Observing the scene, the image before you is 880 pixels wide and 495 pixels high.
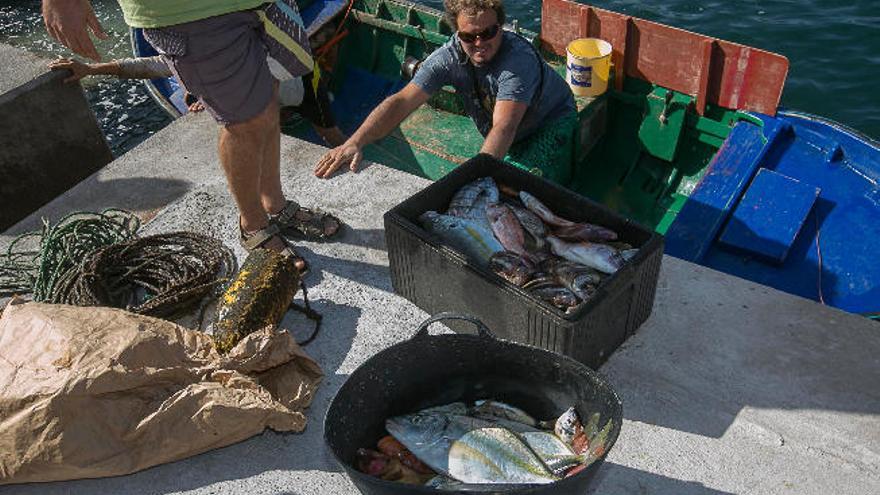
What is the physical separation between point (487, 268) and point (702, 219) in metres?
2.80

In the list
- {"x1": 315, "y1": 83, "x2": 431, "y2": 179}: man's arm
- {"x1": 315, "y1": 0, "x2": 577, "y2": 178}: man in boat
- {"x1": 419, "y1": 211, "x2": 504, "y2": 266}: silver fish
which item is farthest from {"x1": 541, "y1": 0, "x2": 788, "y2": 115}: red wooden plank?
{"x1": 419, "y1": 211, "x2": 504, "y2": 266}: silver fish

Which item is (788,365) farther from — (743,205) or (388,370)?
(743,205)

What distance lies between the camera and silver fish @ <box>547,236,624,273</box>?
3.25 meters

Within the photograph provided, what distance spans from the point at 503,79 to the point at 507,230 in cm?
166

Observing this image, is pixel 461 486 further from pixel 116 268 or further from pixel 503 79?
pixel 503 79

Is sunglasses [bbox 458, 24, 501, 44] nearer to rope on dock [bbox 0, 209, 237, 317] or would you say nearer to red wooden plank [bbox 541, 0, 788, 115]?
rope on dock [bbox 0, 209, 237, 317]

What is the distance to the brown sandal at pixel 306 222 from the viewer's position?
4289 mm

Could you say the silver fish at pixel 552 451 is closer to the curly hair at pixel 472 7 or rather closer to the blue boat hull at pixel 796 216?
the curly hair at pixel 472 7

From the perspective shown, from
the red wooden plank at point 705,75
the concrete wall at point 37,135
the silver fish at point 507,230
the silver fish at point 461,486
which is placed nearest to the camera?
the silver fish at point 461,486

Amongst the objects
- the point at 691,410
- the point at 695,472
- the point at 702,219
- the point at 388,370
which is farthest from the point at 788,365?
the point at 702,219

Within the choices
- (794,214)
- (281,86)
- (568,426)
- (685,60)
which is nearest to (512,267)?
(568,426)

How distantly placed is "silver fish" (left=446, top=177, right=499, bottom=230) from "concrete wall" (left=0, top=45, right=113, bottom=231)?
10.4ft

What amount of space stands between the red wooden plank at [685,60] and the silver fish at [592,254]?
3.33 metres

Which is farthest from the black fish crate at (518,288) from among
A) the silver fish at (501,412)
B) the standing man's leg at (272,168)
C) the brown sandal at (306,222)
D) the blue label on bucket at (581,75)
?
the blue label on bucket at (581,75)
